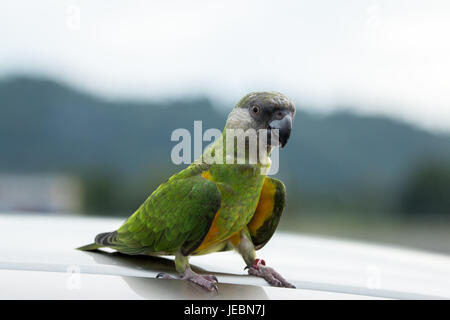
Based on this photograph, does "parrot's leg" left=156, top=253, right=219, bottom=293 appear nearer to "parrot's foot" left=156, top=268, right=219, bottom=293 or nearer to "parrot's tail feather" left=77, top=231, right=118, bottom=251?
"parrot's foot" left=156, top=268, right=219, bottom=293

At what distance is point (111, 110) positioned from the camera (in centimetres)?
3491

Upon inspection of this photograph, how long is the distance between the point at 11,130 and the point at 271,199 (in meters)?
38.2

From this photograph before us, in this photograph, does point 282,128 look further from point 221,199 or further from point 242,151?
point 221,199

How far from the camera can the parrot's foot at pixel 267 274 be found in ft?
7.30

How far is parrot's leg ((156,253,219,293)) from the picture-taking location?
212cm

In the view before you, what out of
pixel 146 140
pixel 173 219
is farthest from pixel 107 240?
pixel 146 140

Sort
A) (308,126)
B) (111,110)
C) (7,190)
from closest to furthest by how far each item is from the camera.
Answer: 1. (308,126)
2. (7,190)
3. (111,110)

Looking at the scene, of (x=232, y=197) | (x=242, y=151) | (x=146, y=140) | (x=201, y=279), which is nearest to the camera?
(x=201, y=279)

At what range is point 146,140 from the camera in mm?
30312

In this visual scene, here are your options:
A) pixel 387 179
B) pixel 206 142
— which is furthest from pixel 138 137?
pixel 206 142

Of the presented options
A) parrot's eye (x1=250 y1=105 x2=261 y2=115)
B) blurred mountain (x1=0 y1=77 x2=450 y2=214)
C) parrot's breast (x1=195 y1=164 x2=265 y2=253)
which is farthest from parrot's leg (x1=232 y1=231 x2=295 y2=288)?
blurred mountain (x1=0 y1=77 x2=450 y2=214)

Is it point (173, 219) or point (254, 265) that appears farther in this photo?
point (254, 265)

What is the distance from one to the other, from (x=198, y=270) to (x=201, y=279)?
340 mm
